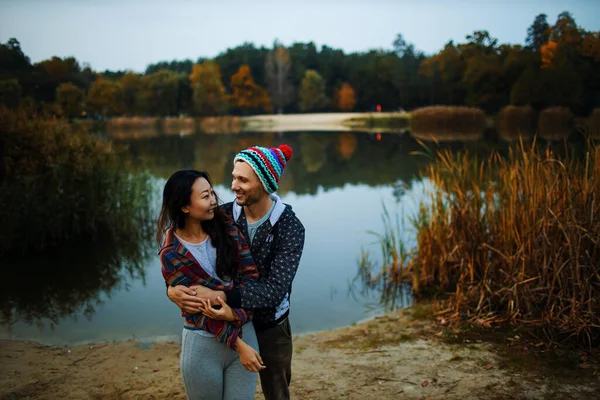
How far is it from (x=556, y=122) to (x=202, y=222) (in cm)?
2671

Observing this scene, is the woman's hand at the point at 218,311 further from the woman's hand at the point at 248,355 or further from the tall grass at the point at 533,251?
the tall grass at the point at 533,251

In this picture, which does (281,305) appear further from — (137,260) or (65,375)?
(137,260)

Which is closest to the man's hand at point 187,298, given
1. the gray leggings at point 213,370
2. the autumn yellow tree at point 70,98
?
the gray leggings at point 213,370

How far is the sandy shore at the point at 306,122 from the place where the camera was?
51.5 m

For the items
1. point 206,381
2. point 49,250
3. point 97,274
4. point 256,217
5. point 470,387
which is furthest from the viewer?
point 49,250

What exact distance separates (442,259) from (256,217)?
3.97 m

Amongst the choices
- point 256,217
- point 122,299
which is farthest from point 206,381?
point 122,299

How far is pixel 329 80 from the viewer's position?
67.2 meters

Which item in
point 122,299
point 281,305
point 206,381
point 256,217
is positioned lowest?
point 122,299

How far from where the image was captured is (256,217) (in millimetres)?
2400

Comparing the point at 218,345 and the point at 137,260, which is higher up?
the point at 218,345

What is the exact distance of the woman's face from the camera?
2215 millimetres

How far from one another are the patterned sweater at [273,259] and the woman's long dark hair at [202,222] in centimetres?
11

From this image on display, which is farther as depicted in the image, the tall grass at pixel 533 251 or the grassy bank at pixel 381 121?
the grassy bank at pixel 381 121
